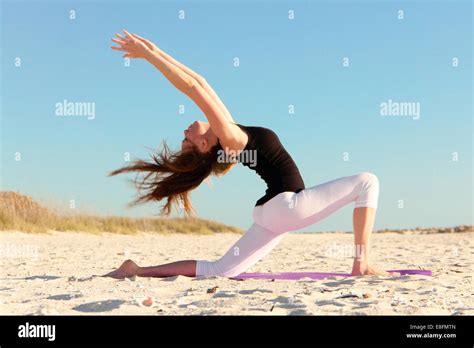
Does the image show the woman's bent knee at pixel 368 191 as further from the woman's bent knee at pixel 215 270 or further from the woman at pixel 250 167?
the woman's bent knee at pixel 215 270

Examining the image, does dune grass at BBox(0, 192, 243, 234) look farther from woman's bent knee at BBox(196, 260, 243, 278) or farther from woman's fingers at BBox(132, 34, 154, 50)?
woman's fingers at BBox(132, 34, 154, 50)

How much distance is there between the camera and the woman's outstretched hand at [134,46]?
4.59m

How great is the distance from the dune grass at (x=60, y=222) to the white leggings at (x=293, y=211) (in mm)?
9921

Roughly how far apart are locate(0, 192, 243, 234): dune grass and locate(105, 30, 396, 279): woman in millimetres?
9464

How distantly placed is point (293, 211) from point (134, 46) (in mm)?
1931

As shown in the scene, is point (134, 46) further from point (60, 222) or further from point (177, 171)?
point (60, 222)

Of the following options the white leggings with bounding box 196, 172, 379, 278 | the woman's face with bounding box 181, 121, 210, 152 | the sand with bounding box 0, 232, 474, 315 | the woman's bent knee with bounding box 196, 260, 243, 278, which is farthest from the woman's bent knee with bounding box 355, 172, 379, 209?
the woman's face with bounding box 181, 121, 210, 152

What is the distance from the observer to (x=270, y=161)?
479cm

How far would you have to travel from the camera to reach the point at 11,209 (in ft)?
47.1

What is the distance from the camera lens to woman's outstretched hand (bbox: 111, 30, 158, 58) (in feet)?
15.1
